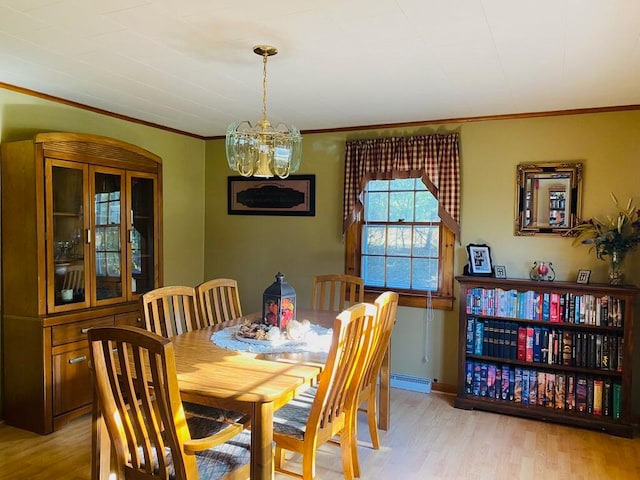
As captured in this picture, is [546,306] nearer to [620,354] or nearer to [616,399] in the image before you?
[620,354]

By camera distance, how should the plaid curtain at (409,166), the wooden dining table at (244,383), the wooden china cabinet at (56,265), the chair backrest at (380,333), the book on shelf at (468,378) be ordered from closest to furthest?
1. the wooden dining table at (244,383)
2. the chair backrest at (380,333)
3. the wooden china cabinet at (56,265)
4. the book on shelf at (468,378)
5. the plaid curtain at (409,166)

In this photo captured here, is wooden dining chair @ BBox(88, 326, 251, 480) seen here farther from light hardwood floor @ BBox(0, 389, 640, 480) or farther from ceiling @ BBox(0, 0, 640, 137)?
ceiling @ BBox(0, 0, 640, 137)

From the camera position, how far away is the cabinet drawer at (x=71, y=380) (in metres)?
3.16

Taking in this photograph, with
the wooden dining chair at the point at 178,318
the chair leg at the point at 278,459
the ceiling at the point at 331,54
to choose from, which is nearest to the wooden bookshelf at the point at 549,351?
the ceiling at the point at 331,54

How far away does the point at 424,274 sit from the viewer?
164 inches

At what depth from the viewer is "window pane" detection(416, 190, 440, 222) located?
4.11m

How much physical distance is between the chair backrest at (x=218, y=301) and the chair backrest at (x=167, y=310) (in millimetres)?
54

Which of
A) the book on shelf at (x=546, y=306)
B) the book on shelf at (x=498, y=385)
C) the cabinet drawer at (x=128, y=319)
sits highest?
the book on shelf at (x=546, y=306)

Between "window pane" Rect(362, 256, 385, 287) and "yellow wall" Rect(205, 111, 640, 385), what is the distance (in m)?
0.22

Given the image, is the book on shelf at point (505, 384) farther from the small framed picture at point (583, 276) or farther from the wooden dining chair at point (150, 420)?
the wooden dining chair at point (150, 420)

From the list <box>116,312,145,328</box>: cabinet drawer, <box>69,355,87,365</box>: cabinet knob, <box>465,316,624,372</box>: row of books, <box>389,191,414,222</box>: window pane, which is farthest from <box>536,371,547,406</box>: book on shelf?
<box>69,355,87,365</box>: cabinet knob

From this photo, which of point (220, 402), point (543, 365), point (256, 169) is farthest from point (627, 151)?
point (220, 402)

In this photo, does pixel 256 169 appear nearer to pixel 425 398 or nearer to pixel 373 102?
pixel 373 102

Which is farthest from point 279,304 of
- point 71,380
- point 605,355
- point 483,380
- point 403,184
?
point 605,355
